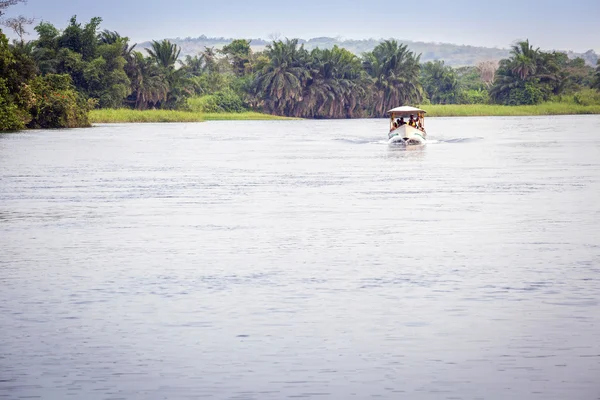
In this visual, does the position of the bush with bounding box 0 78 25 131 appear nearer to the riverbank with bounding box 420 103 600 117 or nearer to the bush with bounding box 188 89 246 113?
the bush with bounding box 188 89 246 113

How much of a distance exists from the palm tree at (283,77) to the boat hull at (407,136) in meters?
58.9

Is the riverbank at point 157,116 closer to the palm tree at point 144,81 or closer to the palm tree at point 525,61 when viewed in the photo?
the palm tree at point 144,81

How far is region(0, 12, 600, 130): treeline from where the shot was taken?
95750mm

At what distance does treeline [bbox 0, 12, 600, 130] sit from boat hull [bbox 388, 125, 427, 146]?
3095 cm

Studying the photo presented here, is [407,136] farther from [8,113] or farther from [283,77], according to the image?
[283,77]

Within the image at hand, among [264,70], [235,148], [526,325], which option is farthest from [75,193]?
[264,70]

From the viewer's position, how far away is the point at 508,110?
119 metres

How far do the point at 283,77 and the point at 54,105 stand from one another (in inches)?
1739

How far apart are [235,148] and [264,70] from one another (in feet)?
220

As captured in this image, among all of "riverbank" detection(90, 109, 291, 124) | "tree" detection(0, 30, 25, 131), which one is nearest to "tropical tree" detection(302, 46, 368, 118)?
"riverbank" detection(90, 109, 291, 124)

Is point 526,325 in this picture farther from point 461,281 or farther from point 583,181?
point 583,181

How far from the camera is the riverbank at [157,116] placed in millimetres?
91562

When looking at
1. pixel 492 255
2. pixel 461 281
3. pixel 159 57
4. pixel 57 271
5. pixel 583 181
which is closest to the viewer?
pixel 461 281

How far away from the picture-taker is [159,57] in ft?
357
